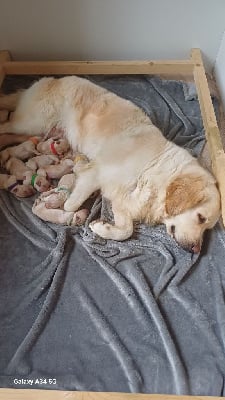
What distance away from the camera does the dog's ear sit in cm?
194

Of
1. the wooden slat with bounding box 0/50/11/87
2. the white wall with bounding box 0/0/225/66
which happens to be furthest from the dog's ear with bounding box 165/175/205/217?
the wooden slat with bounding box 0/50/11/87

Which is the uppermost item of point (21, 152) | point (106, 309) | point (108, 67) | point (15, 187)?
point (108, 67)

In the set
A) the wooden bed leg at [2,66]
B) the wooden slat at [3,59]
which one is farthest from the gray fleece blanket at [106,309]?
the wooden slat at [3,59]

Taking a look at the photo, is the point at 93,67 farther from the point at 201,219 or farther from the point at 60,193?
the point at 201,219

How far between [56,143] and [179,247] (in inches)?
33.8

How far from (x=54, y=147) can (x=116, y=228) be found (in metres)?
0.59

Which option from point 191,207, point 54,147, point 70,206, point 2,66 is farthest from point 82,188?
point 2,66

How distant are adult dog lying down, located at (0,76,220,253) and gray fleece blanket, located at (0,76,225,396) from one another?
92 mm

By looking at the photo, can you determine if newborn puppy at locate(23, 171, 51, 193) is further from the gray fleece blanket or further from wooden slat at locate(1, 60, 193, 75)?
wooden slat at locate(1, 60, 193, 75)

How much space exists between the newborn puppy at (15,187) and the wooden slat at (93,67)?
2.92 feet

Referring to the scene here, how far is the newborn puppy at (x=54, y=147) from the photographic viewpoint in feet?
7.61

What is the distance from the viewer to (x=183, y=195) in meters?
1.94

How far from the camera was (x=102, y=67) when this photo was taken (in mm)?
2770

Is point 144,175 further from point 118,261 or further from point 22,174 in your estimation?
point 22,174
